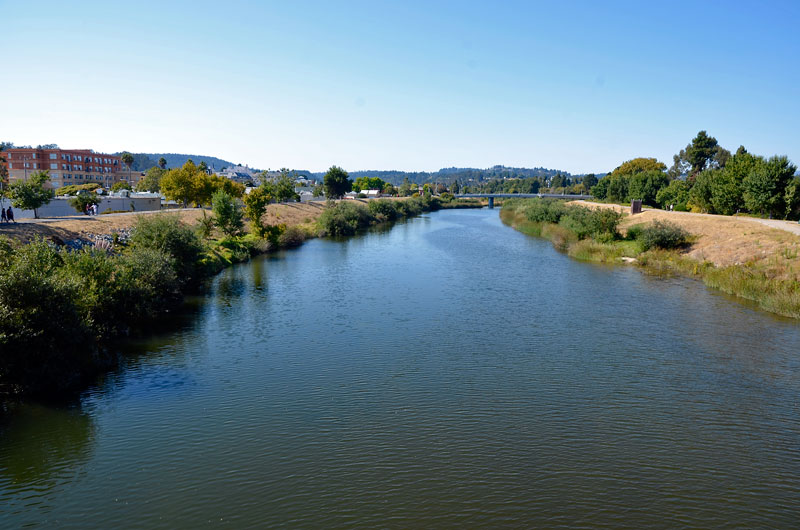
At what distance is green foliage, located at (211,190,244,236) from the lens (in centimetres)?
4884

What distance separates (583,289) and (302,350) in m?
21.8

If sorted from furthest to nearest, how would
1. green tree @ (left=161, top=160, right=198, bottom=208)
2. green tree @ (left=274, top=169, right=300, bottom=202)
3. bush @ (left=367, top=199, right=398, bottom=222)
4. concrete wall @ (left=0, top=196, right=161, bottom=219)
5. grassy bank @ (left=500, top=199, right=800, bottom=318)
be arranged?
bush @ (left=367, top=199, right=398, bottom=222), green tree @ (left=274, top=169, right=300, bottom=202), green tree @ (left=161, top=160, right=198, bottom=208), concrete wall @ (left=0, top=196, right=161, bottom=219), grassy bank @ (left=500, top=199, right=800, bottom=318)

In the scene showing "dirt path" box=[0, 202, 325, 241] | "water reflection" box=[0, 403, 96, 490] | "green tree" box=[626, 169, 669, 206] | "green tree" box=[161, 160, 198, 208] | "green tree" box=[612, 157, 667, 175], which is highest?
"green tree" box=[612, 157, 667, 175]

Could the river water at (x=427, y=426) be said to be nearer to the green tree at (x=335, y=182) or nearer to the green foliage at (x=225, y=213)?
the green foliage at (x=225, y=213)

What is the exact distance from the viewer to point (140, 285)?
83.4 ft

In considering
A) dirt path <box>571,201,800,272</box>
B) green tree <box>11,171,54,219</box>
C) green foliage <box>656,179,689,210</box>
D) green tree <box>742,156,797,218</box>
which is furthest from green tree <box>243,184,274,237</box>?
green foliage <box>656,179,689,210</box>

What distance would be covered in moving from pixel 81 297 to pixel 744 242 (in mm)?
45776

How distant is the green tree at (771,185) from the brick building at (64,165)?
430 ft

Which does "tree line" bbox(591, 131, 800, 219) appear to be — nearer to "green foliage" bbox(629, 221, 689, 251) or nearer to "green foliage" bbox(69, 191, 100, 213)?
"green foliage" bbox(629, 221, 689, 251)

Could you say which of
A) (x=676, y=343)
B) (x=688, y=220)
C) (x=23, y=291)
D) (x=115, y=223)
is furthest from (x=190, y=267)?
(x=688, y=220)

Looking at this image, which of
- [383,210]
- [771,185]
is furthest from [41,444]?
[383,210]

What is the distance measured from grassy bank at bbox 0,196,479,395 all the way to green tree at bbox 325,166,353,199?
85146 millimetres

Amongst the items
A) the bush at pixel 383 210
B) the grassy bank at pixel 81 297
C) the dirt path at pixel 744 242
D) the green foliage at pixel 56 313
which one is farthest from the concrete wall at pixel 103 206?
the dirt path at pixel 744 242

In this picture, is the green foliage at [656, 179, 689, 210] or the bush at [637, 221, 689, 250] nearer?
the bush at [637, 221, 689, 250]
